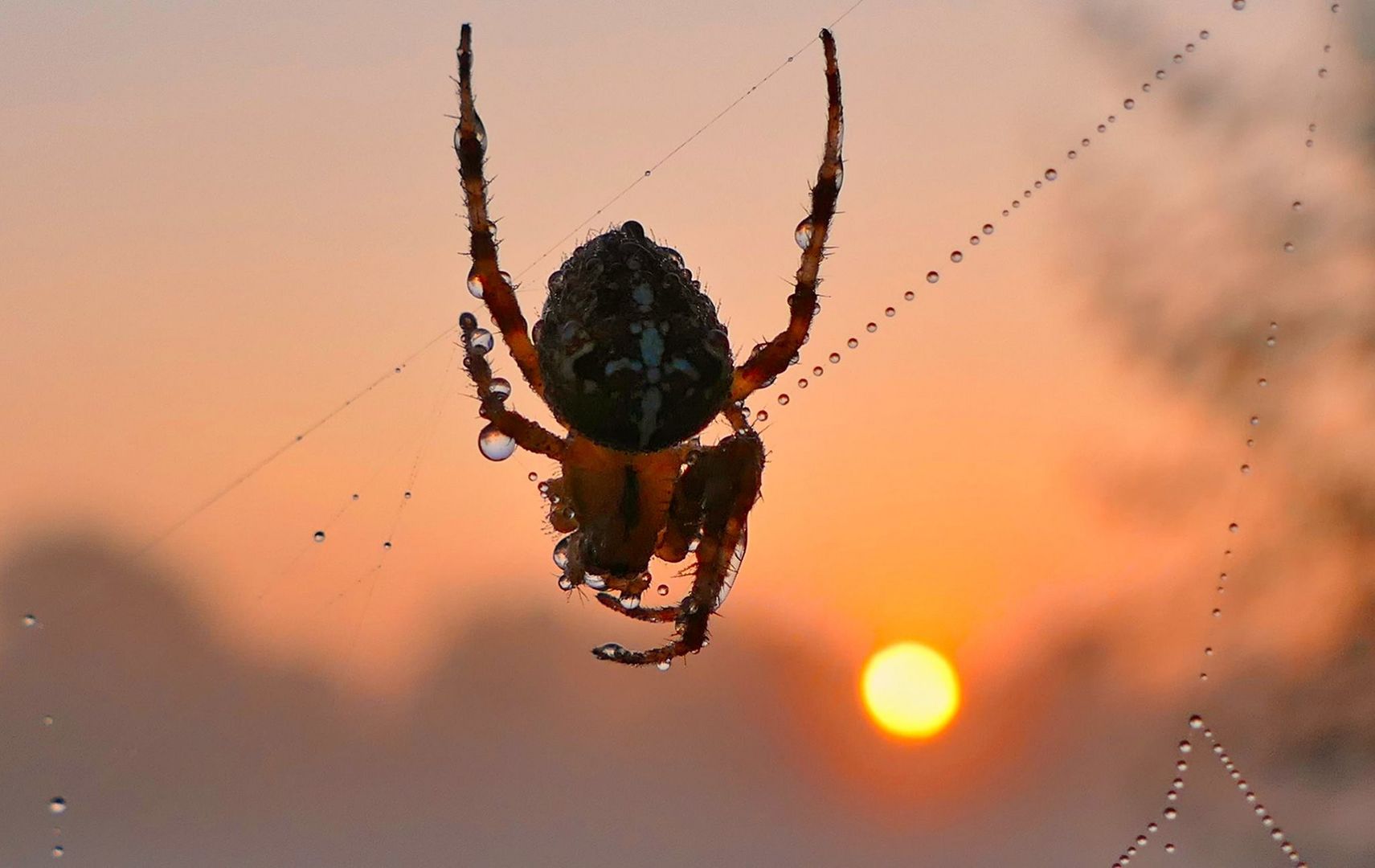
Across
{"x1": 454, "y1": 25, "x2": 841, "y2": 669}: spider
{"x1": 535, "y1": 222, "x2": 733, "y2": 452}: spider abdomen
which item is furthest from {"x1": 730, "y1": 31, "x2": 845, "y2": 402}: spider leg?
{"x1": 535, "y1": 222, "x2": 733, "y2": 452}: spider abdomen

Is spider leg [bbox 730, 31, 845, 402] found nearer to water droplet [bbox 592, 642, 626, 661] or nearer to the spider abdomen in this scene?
the spider abdomen

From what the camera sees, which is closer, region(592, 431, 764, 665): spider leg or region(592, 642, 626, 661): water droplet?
region(592, 642, 626, 661): water droplet

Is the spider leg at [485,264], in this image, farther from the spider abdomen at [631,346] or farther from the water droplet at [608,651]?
the water droplet at [608,651]

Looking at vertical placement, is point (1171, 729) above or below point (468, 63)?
above

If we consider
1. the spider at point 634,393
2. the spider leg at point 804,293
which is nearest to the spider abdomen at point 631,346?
the spider at point 634,393

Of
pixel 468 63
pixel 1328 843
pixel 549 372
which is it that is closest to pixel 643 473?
pixel 549 372

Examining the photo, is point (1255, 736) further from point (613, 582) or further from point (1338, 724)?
point (613, 582)
